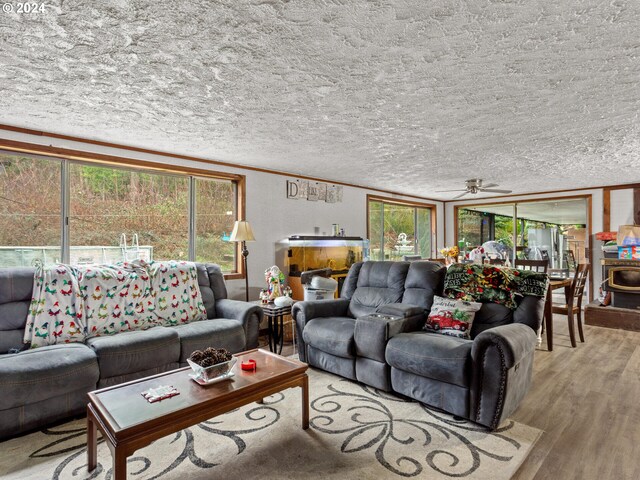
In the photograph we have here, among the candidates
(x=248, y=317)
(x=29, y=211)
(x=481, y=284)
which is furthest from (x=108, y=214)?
(x=481, y=284)

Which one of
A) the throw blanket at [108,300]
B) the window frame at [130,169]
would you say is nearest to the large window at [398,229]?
the window frame at [130,169]

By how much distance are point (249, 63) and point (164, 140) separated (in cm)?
188

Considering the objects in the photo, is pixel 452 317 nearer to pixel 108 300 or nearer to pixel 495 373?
pixel 495 373

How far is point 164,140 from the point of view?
349 centimetres

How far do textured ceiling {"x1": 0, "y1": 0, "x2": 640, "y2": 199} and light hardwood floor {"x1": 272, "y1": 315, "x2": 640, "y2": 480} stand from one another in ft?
6.97

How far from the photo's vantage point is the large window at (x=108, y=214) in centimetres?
324

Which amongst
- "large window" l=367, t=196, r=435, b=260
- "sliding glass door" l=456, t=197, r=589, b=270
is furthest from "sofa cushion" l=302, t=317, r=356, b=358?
"sliding glass door" l=456, t=197, r=589, b=270

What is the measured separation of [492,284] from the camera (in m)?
2.98

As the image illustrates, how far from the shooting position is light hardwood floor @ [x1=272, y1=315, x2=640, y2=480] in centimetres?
193

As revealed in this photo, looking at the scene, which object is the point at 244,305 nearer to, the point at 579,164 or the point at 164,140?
the point at 164,140

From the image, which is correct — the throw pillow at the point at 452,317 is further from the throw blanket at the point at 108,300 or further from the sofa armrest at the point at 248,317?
the throw blanket at the point at 108,300

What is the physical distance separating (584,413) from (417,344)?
4.02 feet

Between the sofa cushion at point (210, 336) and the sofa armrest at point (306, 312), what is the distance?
1.68 ft

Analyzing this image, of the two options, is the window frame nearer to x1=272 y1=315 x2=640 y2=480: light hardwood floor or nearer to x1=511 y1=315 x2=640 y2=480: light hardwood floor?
x1=272 y1=315 x2=640 y2=480: light hardwood floor
